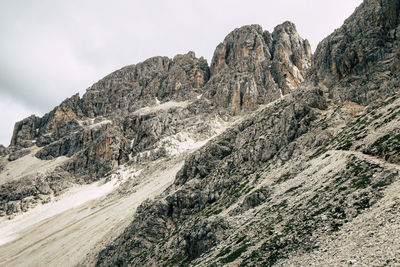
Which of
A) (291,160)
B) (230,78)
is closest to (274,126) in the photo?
(291,160)

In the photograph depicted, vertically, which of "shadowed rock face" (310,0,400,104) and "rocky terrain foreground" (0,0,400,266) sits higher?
"shadowed rock face" (310,0,400,104)

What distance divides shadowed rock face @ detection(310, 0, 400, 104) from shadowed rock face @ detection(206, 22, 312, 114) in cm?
9843

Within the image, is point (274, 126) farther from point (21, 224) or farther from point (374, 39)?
point (21, 224)

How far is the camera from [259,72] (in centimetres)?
18125

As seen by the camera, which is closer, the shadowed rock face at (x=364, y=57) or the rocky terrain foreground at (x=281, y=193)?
the rocky terrain foreground at (x=281, y=193)

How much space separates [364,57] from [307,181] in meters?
39.0

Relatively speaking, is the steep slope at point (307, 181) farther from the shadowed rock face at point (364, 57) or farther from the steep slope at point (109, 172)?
the steep slope at point (109, 172)

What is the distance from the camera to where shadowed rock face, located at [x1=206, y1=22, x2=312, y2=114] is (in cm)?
17238

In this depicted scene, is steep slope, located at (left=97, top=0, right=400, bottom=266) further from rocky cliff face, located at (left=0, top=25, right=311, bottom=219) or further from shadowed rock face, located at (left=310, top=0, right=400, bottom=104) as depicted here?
rocky cliff face, located at (left=0, top=25, right=311, bottom=219)

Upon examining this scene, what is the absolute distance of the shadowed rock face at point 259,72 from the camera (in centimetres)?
17238

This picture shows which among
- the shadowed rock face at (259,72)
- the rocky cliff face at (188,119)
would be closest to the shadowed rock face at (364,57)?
the rocky cliff face at (188,119)

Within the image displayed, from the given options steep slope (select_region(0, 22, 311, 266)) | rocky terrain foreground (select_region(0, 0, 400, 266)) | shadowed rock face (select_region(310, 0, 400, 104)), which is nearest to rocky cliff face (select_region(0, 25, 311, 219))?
steep slope (select_region(0, 22, 311, 266))

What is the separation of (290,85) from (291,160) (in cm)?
13744

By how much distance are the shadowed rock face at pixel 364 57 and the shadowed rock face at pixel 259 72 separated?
98.4 meters
